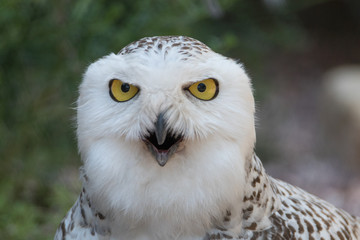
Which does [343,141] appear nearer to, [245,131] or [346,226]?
[346,226]

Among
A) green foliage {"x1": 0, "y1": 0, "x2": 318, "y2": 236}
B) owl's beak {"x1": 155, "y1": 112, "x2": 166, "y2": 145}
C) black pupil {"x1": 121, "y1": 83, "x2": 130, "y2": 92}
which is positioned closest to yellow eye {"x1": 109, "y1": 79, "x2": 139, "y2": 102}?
black pupil {"x1": 121, "y1": 83, "x2": 130, "y2": 92}

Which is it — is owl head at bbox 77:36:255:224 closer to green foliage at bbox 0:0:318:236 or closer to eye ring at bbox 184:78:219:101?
eye ring at bbox 184:78:219:101

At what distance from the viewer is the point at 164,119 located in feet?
5.01

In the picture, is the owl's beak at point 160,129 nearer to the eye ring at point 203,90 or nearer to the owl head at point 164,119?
the owl head at point 164,119

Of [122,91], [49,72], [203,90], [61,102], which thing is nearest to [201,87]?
[203,90]

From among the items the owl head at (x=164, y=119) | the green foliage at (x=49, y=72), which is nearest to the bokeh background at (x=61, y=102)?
the green foliage at (x=49, y=72)

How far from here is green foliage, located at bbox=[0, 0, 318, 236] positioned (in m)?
3.36

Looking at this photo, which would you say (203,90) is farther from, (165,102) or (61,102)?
(61,102)

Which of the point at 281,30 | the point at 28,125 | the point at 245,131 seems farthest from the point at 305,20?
the point at 245,131

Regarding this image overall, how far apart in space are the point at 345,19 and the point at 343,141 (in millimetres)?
3022

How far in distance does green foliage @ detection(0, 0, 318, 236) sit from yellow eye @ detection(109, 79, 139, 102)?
167 cm

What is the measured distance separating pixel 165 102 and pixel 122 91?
14cm

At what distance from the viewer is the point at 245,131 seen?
1.64m

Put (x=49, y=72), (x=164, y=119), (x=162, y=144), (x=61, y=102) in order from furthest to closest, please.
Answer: (x=61, y=102)
(x=49, y=72)
(x=162, y=144)
(x=164, y=119)
